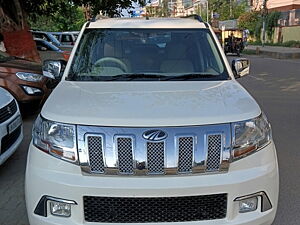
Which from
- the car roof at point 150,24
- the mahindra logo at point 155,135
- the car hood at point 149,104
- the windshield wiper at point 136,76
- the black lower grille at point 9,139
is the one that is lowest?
the black lower grille at point 9,139

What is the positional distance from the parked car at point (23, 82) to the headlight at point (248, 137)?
5.22 meters

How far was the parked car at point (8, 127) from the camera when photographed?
416 centimetres

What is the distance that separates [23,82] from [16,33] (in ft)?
13.3

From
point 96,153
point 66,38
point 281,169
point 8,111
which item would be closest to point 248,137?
point 96,153

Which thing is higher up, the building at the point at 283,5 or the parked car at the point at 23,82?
the building at the point at 283,5

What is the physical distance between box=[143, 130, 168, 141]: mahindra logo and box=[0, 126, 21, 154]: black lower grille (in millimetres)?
2340

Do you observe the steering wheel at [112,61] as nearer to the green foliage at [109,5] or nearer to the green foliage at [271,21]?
the green foliage at [109,5]

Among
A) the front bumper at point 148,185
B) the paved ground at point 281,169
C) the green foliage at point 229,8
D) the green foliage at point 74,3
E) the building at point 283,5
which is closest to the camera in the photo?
the front bumper at point 148,185

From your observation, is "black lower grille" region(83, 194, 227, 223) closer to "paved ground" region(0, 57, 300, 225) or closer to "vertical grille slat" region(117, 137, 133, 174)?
"vertical grille slat" region(117, 137, 133, 174)

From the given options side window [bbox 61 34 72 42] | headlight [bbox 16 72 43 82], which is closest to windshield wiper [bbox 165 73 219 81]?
headlight [bbox 16 72 43 82]

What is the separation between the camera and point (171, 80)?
3531mm

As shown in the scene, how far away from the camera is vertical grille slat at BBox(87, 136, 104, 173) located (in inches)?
95.9

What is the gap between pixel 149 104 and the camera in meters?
2.73

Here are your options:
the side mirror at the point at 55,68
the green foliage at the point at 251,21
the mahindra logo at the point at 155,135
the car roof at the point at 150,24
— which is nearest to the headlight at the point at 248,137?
the mahindra logo at the point at 155,135
